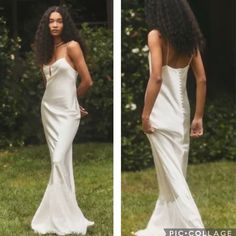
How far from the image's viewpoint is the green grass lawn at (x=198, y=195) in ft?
13.0

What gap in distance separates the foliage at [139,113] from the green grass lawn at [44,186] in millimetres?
207

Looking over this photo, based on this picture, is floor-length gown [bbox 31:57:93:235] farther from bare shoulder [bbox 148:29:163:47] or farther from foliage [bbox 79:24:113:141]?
A: bare shoulder [bbox 148:29:163:47]

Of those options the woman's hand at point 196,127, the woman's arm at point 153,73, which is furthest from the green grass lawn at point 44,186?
the woman's hand at point 196,127

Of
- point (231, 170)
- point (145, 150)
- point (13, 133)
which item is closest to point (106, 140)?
point (145, 150)

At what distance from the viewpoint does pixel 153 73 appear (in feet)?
12.4

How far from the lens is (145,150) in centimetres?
398

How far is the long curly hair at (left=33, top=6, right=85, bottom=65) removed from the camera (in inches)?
153

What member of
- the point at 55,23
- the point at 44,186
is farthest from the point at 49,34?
the point at 44,186

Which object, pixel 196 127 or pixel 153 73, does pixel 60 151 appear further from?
pixel 196 127

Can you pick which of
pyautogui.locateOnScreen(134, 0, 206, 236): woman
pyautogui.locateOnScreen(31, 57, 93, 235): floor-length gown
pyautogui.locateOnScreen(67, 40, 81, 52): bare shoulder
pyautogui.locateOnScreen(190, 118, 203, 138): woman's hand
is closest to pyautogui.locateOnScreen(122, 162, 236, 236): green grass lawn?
pyautogui.locateOnScreen(134, 0, 206, 236): woman

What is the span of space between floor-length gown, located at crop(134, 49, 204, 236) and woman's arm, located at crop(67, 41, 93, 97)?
1.79ft

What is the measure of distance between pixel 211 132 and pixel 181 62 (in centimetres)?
60

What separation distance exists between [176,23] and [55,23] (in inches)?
34.5

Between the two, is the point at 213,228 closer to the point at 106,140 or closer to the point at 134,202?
the point at 134,202
